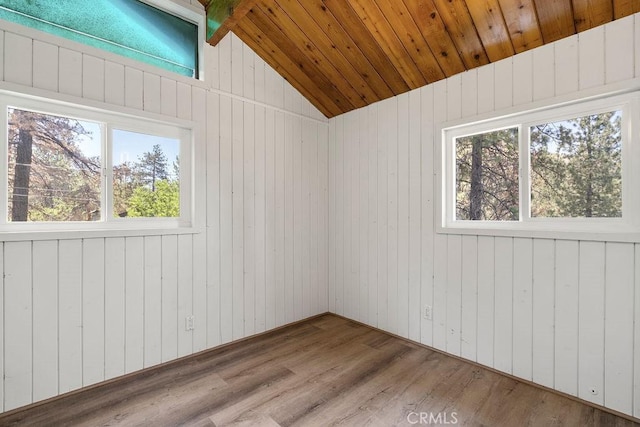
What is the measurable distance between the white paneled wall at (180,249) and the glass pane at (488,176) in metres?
1.56

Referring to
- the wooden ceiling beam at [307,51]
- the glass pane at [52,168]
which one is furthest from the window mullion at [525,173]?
the glass pane at [52,168]

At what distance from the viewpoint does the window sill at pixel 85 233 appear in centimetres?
179

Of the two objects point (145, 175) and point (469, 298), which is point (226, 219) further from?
point (469, 298)

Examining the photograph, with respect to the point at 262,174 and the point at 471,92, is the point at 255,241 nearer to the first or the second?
the point at 262,174

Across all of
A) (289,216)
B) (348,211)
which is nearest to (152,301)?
(289,216)

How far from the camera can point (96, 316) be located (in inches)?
81.0

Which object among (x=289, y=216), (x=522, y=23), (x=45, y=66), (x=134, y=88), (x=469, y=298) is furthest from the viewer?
(x=289, y=216)

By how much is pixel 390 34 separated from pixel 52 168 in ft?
8.61

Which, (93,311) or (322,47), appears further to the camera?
(322,47)

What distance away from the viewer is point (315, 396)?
1972 mm

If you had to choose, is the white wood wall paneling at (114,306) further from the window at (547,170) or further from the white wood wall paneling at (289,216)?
the window at (547,170)

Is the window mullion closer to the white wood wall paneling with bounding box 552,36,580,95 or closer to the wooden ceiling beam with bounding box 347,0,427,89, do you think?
the white wood wall paneling with bounding box 552,36,580,95

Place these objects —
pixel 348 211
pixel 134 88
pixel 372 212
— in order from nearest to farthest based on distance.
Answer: pixel 134 88, pixel 372 212, pixel 348 211

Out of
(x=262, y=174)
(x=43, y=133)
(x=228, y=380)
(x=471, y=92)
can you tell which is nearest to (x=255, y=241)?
(x=262, y=174)
